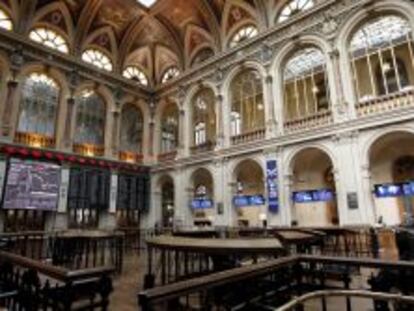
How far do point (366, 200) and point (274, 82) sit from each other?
22.6 ft

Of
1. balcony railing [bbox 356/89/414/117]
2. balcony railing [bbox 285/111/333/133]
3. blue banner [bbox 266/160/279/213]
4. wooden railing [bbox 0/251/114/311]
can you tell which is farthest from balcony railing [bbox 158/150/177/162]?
wooden railing [bbox 0/251/114/311]

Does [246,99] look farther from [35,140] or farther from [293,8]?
[35,140]

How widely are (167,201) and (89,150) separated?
668 centimetres

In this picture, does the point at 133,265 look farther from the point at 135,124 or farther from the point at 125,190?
the point at 135,124

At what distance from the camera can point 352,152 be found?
36.0 ft

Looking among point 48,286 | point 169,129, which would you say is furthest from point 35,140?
point 48,286

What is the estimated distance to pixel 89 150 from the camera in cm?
1723

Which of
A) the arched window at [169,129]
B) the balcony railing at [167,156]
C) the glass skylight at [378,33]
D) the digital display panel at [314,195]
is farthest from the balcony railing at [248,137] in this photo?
the arched window at [169,129]

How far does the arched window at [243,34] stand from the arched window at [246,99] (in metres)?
2.18

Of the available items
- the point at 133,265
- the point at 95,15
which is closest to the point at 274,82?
the point at 133,265

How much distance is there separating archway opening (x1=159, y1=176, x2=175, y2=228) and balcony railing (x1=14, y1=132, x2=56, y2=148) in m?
7.26

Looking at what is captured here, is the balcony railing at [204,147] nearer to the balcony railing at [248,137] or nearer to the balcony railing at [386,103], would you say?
the balcony railing at [248,137]

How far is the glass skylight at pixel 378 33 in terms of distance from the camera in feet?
38.7

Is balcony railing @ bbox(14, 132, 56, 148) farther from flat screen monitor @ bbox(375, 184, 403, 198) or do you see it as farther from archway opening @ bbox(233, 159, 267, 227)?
flat screen monitor @ bbox(375, 184, 403, 198)
